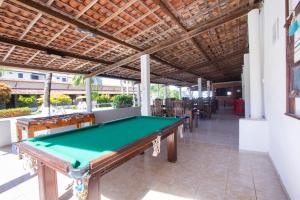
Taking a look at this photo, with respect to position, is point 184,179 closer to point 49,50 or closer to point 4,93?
point 49,50

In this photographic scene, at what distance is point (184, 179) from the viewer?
2.73 metres

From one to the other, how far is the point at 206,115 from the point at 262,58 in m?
5.47

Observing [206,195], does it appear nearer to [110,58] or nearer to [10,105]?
[110,58]

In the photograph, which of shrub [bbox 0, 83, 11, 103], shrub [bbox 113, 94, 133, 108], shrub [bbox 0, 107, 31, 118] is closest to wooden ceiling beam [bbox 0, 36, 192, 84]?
shrub [bbox 113, 94, 133, 108]

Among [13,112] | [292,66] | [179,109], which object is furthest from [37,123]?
[13,112]

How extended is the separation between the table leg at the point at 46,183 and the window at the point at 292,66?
275 cm

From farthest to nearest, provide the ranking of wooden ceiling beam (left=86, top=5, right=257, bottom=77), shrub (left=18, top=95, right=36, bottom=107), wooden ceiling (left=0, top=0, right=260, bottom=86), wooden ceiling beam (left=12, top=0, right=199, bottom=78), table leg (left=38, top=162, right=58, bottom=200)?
shrub (left=18, top=95, right=36, bottom=107) → wooden ceiling beam (left=86, top=5, right=257, bottom=77) → wooden ceiling (left=0, top=0, right=260, bottom=86) → wooden ceiling beam (left=12, top=0, right=199, bottom=78) → table leg (left=38, top=162, right=58, bottom=200)

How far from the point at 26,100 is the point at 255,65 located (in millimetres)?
17862

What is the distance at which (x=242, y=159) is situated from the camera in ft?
11.4

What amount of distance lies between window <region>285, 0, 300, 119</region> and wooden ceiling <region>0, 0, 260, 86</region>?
237 centimetres

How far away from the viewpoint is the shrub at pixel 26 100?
1504cm

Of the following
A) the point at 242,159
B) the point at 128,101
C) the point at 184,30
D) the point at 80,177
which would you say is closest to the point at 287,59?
the point at 242,159

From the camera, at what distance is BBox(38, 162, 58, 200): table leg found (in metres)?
1.85

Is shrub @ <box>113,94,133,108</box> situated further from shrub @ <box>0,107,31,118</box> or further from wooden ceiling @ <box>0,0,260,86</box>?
shrub @ <box>0,107,31,118</box>
